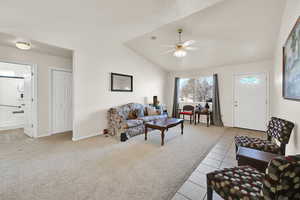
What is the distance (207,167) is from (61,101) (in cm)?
435

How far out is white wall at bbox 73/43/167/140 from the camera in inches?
139

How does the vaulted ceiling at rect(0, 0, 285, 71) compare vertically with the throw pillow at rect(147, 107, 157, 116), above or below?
above

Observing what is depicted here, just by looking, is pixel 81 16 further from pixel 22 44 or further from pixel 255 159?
pixel 255 159

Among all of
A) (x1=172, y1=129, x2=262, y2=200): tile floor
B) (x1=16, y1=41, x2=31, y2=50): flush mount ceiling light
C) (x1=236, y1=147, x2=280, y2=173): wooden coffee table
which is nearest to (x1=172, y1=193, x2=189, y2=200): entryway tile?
(x1=172, y1=129, x2=262, y2=200): tile floor

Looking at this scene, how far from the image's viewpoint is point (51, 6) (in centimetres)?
228

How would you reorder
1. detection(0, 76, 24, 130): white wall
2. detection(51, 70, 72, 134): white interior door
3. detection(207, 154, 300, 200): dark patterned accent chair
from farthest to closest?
detection(0, 76, 24, 130): white wall < detection(51, 70, 72, 134): white interior door < detection(207, 154, 300, 200): dark patterned accent chair

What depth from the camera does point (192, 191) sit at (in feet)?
5.42

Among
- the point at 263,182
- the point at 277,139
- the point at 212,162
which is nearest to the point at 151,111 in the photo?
the point at 212,162

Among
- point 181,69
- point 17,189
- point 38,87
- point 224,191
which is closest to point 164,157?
point 224,191

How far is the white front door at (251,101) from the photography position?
4.37 meters

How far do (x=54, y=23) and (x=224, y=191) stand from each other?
3885mm

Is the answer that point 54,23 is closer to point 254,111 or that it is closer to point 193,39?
point 193,39

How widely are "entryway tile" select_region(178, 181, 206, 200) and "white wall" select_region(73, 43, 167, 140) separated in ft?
9.80

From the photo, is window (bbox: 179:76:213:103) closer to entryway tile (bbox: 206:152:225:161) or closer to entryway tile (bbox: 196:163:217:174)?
entryway tile (bbox: 206:152:225:161)
